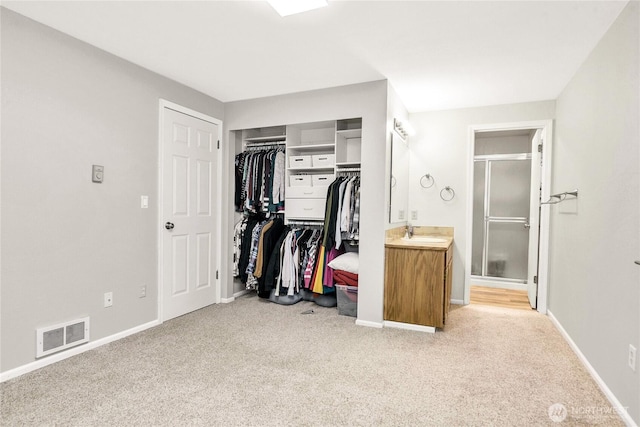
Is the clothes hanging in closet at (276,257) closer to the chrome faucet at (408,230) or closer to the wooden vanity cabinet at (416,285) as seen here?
the wooden vanity cabinet at (416,285)

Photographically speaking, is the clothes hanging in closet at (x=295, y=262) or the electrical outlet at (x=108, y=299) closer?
the electrical outlet at (x=108, y=299)

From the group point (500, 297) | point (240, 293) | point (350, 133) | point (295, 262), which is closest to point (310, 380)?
point (295, 262)

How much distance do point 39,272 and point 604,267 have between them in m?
3.67

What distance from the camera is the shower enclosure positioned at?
4852 mm

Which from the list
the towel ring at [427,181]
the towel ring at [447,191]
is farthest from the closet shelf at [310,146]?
the towel ring at [447,191]

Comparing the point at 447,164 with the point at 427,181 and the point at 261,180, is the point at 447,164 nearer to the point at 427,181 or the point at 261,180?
the point at 427,181

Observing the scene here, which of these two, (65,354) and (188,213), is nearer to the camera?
(65,354)

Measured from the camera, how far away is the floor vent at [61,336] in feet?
7.32

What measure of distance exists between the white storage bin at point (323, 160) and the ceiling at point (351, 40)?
2.52 ft

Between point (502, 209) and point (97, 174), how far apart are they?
5.07 meters

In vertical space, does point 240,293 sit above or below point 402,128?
below

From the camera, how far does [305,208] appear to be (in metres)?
3.79

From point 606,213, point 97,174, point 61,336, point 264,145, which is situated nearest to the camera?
point 606,213

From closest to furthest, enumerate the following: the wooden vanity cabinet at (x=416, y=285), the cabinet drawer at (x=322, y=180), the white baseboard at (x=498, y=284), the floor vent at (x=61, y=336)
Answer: the floor vent at (x=61, y=336)
the wooden vanity cabinet at (x=416, y=285)
the cabinet drawer at (x=322, y=180)
the white baseboard at (x=498, y=284)
